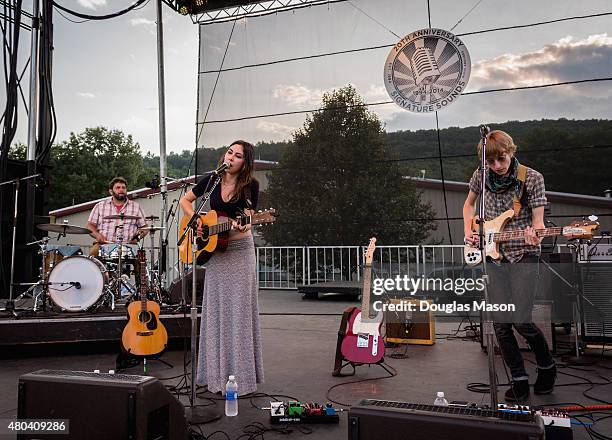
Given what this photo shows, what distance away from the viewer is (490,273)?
310 cm

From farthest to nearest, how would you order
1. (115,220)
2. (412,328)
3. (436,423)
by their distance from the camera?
(115,220), (412,328), (436,423)

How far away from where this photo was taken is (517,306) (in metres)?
2.94

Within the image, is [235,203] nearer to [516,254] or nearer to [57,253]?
[516,254]

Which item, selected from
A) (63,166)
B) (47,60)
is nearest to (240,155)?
(47,60)

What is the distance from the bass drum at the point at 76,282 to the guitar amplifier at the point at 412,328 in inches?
126

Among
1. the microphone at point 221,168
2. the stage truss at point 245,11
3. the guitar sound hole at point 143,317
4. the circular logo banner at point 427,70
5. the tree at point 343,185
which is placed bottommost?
the guitar sound hole at point 143,317

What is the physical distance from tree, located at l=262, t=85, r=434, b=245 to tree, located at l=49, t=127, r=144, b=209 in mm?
20728

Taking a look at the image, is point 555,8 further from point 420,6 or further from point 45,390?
point 45,390

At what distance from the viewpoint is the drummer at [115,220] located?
5.77 metres

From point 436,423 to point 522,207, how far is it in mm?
2001

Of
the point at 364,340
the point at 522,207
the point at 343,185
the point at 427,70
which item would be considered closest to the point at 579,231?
the point at 522,207

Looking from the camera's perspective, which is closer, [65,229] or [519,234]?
[519,234]

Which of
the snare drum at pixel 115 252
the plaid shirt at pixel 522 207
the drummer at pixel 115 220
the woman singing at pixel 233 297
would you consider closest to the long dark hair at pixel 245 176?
the woman singing at pixel 233 297

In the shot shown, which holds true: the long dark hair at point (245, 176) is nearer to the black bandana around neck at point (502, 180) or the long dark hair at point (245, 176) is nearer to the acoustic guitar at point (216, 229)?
the acoustic guitar at point (216, 229)
